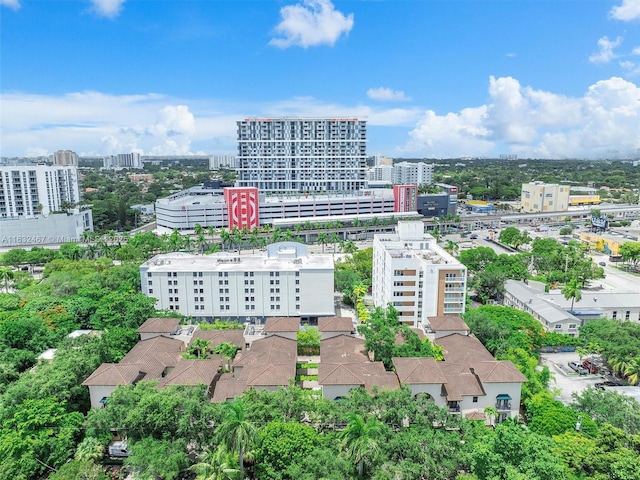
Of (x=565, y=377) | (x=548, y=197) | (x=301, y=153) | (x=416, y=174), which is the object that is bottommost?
(x=565, y=377)

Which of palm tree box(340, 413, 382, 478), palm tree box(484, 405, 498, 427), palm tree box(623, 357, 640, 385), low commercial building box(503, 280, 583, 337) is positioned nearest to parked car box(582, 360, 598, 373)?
palm tree box(623, 357, 640, 385)

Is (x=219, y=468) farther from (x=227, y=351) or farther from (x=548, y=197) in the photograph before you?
(x=548, y=197)

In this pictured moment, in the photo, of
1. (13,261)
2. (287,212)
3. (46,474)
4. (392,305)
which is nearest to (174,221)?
(287,212)

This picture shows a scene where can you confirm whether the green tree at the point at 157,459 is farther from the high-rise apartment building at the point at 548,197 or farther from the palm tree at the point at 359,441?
the high-rise apartment building at the point at 548,197

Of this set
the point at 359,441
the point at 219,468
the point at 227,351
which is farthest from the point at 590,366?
the point at 219,468

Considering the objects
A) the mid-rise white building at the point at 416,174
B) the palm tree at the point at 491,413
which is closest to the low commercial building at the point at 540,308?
the palm tree at the point at 491,413
